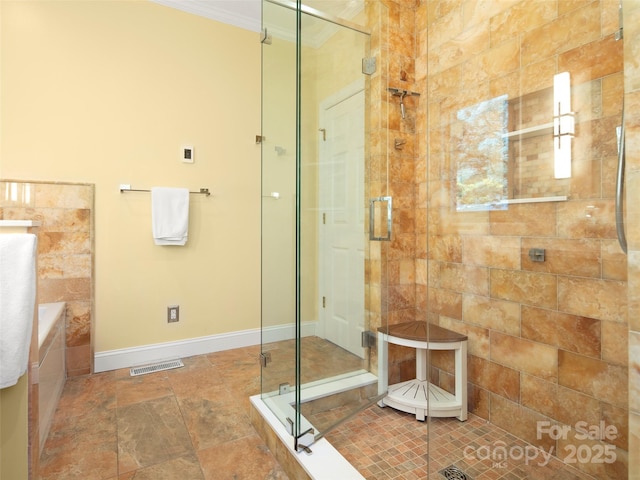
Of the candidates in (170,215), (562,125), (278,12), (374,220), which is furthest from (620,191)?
(170,215)

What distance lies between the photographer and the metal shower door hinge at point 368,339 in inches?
82.2

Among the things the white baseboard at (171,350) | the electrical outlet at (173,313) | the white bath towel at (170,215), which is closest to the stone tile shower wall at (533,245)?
the white baseboard at (171,350)

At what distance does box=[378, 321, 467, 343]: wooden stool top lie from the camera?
1.81 m

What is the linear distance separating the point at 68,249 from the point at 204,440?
5.40ft

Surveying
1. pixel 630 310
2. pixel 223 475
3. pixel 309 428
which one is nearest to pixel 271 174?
pixel 309 428

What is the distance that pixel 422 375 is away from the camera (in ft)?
6.60

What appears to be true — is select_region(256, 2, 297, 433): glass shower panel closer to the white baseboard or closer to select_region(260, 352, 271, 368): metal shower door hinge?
select_region(260, 352, 271, 368): metal shower door hinge

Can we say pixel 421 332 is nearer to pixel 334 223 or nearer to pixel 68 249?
pixel 334 223

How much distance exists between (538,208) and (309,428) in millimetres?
1385

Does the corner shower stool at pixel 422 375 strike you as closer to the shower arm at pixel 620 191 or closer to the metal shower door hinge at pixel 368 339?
the metal shower door hinge at pixel 368 339

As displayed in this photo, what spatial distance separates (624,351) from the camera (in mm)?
1211

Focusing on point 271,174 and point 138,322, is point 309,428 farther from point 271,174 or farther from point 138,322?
point 138,322

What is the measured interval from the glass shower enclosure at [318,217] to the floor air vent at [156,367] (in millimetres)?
1040

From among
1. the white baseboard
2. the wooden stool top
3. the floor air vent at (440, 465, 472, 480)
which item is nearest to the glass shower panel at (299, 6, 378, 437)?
the wooden stool top
